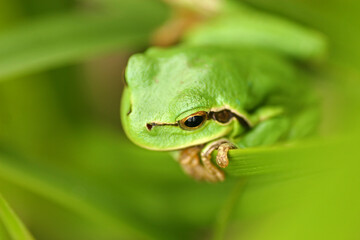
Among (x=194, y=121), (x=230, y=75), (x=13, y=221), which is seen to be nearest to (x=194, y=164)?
(x=194, y=121)

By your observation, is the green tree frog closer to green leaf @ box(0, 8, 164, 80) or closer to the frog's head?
the frog's head

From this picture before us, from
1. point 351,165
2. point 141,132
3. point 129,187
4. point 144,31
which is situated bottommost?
point 351,165

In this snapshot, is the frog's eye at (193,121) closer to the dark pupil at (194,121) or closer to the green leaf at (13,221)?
the dark pupil at (194,121)

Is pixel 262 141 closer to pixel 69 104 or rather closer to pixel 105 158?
pixel 105 158

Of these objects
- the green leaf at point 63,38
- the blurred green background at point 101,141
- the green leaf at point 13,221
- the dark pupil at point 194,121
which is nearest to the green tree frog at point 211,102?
the dark pupil at point 194,121

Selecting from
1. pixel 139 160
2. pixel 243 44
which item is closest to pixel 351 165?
pixel 243 44

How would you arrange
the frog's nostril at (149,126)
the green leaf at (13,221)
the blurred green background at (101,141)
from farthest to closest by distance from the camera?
the blurred green background at (101,141) < the frog's nostril at (149,126) < the green leaf at (13,221)
